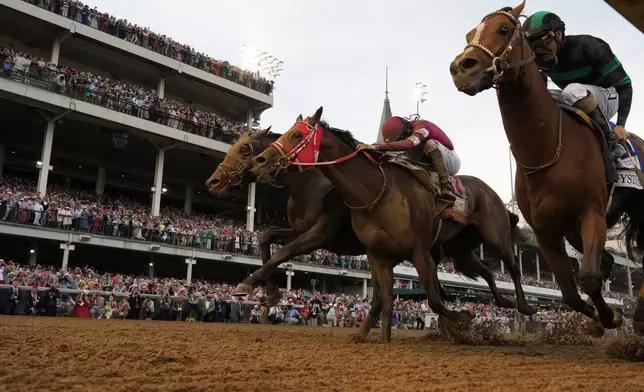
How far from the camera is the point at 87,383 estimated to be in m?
2.87

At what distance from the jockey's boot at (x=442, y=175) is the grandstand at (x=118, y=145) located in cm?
1729

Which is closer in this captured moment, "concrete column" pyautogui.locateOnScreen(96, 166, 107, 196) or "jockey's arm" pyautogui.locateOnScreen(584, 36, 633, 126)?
"jockey's arm" pyautogui.locateOnScreen(584, 36, 633, 126)

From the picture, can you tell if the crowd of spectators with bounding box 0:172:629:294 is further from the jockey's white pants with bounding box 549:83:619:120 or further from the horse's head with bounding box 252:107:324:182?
the jockey's white pants with bounding box 549:83:619:120

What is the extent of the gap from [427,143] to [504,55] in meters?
3.48

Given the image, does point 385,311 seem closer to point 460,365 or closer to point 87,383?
point 460,365

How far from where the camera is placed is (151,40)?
98.1ft

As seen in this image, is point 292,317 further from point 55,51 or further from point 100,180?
point 100,180

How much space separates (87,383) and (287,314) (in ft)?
61.8

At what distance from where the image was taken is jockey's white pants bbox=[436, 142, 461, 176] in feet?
27.3

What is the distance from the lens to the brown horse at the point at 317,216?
25.1 ft

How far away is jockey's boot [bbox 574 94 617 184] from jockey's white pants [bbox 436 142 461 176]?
2.95 metres

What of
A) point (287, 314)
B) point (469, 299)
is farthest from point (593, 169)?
point (469, 299)

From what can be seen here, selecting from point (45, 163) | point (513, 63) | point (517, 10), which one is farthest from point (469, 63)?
point (45, 163)

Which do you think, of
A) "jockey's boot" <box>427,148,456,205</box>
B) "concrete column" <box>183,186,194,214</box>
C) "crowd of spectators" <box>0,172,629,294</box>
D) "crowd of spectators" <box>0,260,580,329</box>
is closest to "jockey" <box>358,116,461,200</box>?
"jockey's boot" <box>427,148,456,205</box>
